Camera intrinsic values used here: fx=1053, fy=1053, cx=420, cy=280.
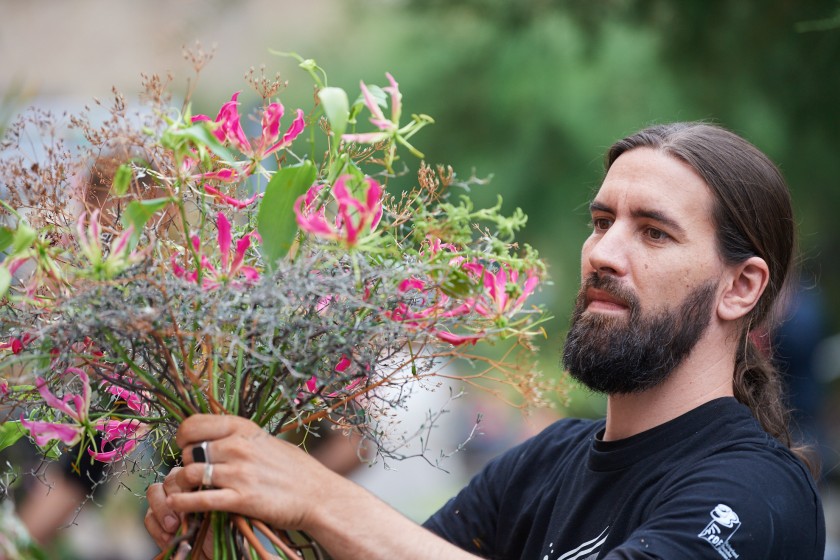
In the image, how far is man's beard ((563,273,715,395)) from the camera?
5.82 feet

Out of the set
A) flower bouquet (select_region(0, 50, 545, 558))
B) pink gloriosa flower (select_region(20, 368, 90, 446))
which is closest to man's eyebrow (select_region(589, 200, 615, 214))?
flower bouquet (select_region(0, 50, 545, 558))

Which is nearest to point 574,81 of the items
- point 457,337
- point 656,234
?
point 656,234

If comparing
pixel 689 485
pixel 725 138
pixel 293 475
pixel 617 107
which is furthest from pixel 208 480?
pixel 617 107

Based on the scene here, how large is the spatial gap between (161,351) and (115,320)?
0.34ft

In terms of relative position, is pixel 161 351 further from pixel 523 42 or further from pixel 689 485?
pixel 523 42

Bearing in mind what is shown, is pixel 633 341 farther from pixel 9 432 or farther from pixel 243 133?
pixel 9 432

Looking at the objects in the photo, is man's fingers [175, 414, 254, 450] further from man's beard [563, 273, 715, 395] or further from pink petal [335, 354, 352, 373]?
man's beard [563, 273, 715, 395]

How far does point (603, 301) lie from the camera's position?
1817 millimetres

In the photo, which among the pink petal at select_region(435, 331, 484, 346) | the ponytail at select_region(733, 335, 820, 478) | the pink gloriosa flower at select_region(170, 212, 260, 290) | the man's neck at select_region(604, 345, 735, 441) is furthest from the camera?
the ponytail at select_region(733, 335, 820, 478)

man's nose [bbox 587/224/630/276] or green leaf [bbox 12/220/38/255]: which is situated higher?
green leaf [bbox 12/220/38/255]

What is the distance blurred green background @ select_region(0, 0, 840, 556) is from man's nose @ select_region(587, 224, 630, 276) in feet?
6.53

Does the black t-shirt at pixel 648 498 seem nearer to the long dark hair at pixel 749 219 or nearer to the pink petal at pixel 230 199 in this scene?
the long dark hair at pixel 749 219

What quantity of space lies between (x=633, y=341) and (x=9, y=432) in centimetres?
100

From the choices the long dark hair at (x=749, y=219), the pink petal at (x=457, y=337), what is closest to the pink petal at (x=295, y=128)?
the pink petal at (x=457, y=337)
